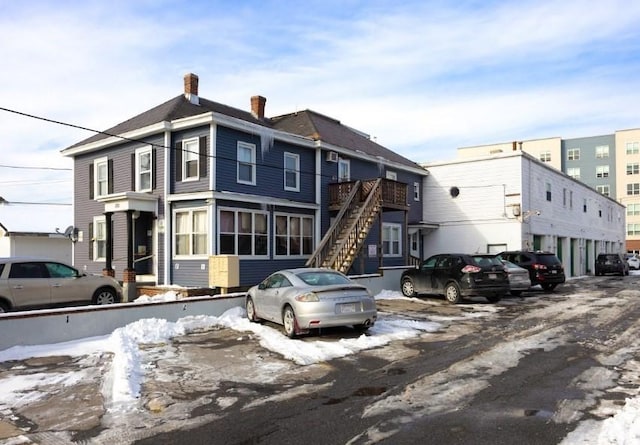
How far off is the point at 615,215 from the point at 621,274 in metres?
17.0

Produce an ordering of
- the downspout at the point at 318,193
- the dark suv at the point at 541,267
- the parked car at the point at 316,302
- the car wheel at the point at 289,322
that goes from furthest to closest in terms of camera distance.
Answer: the downspout at the point at 318,193, the dark suv at the point at 541,267, the car wheel at the point at 289,322, the parked car at the point at 316,302

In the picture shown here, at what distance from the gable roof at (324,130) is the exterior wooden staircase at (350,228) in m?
2.62

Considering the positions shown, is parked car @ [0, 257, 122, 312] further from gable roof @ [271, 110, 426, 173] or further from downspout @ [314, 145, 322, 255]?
gable roof @ [271, 110, 426, 173]

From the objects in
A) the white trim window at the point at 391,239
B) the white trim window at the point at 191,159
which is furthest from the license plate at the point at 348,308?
the white trim window at the point at 391,239

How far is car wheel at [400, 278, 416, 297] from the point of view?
18.2 m

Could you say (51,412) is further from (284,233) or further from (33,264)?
(284,233)

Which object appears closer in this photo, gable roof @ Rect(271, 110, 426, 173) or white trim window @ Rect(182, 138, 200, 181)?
white trim window @ Rect(182, 138, 200, 181)

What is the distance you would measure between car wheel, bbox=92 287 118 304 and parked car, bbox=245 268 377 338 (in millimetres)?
5029

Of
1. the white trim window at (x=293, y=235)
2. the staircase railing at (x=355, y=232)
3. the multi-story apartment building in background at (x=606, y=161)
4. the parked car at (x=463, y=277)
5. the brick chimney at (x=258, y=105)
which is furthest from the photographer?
the multi-story apartment building in background at (x=606, y=161)

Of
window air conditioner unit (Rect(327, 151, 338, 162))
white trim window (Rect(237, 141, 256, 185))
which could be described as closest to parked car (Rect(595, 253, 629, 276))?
window air conditioner unit (Rect(327, 151, 338, 162))

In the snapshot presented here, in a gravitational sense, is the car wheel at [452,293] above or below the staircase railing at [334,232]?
below

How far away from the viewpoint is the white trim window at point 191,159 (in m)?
18.3

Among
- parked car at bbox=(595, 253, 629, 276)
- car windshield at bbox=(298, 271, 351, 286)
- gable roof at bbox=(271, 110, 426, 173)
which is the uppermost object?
gable roof at bbox=(271, 110, 426, 173)

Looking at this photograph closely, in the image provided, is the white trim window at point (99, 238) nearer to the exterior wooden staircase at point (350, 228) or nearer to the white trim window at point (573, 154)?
the exterior wooden staircase at point (350, 228)
